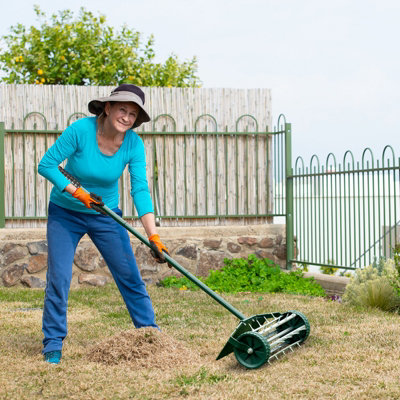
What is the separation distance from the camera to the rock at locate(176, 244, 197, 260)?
9.09 metres

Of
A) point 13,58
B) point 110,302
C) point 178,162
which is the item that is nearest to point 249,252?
point 178,162

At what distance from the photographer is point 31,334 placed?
18.4 ft

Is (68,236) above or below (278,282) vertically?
above

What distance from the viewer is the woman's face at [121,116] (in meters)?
4.61

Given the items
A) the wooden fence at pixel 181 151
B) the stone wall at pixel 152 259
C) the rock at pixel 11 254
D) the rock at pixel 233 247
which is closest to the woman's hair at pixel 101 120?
the stone wall at pixel 152 259

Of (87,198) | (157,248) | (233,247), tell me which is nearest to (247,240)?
(233,247)

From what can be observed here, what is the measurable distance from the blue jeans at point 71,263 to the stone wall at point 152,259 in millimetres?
4032

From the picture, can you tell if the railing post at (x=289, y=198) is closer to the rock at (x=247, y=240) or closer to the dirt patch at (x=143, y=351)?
the rock at (x=247, y=240)

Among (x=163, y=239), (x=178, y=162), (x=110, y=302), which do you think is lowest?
(x=110, y=302)

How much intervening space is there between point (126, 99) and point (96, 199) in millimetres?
750

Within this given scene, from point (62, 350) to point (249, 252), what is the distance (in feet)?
16.0

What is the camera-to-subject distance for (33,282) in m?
8.73

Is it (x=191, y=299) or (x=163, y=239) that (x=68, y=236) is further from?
(x=163, y=239)

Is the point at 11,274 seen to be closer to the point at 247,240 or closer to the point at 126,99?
the point at 247,240
